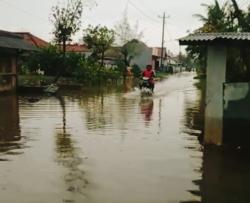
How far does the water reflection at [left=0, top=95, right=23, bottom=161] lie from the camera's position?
36.1 ft

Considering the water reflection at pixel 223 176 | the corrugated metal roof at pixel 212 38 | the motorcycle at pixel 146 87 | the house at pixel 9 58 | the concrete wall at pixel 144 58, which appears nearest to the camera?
the water reflection at pixel 223 176

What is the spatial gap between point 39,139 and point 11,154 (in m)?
2.01

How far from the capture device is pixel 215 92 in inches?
422

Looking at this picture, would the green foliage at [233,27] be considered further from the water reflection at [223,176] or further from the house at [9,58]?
the house at [9,58]

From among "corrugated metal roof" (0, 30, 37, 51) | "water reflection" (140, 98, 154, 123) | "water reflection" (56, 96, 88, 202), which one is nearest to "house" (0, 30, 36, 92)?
"corrugated metal roof" (0, 30, 37, 51)

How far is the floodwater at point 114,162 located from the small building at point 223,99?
0.41 metres

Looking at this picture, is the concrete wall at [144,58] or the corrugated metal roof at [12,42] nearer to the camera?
the corrugated metal roof at [12,42]

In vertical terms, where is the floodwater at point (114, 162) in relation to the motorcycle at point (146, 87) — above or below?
below

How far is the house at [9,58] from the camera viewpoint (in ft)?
87.9

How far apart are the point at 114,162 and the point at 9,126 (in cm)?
595

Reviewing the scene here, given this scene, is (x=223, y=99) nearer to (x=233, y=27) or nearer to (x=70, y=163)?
(x=70, y=163)

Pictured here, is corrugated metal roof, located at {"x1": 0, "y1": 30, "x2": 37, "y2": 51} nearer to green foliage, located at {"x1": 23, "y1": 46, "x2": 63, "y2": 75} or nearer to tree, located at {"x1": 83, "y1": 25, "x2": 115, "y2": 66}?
green foliage, located at {"x1": 23, "y1": 46, "x2": 63, "y2": 75}

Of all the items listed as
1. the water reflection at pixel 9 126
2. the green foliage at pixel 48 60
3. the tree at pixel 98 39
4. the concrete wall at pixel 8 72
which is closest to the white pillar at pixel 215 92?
the water reflection at pixel 9 126

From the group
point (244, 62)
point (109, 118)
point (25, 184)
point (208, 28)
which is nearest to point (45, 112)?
point (109, 118)
